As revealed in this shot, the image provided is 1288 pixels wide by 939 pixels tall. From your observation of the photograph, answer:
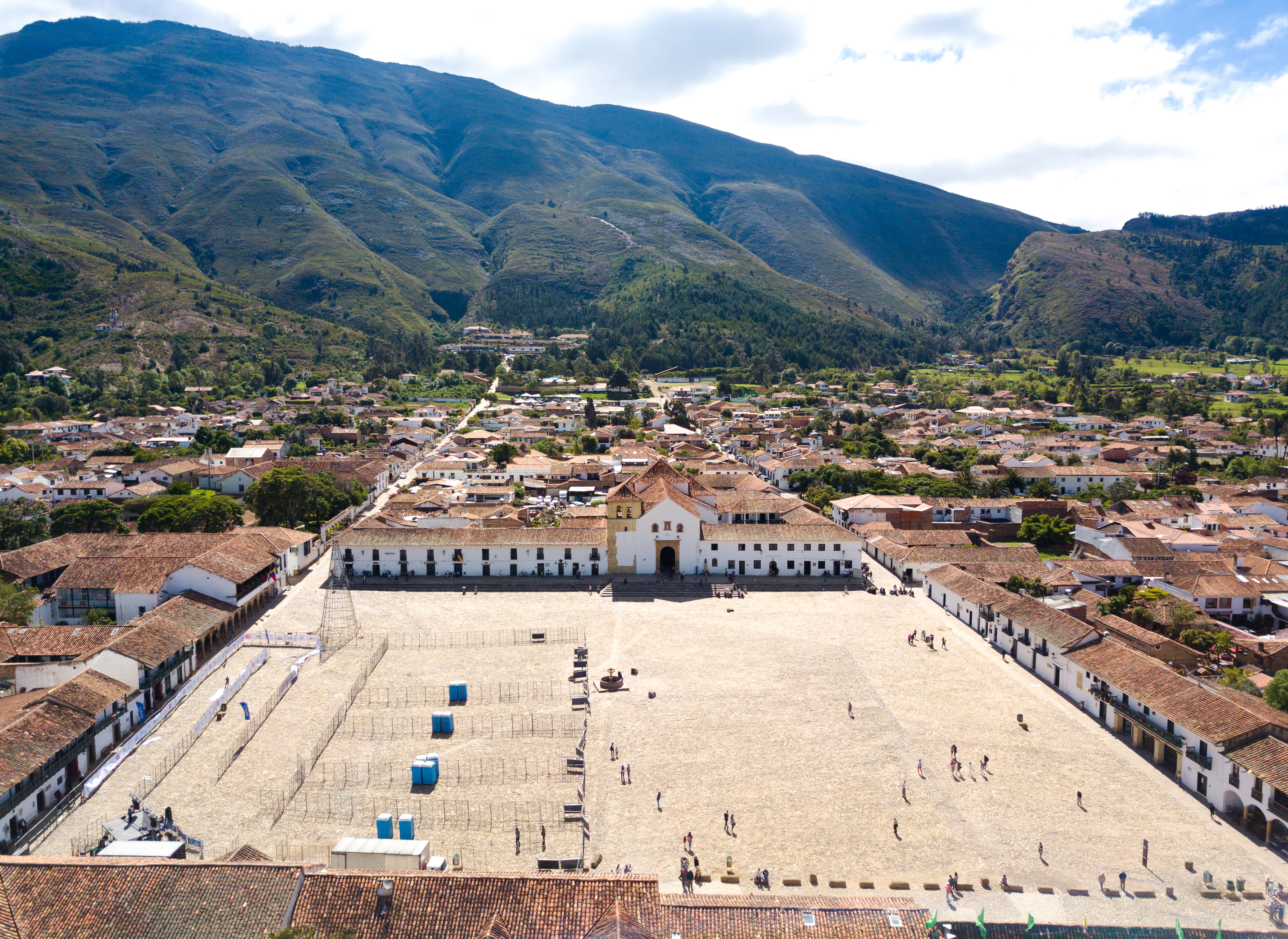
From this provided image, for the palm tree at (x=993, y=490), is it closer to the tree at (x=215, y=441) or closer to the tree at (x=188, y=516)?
the tree at (x=188, y=516)

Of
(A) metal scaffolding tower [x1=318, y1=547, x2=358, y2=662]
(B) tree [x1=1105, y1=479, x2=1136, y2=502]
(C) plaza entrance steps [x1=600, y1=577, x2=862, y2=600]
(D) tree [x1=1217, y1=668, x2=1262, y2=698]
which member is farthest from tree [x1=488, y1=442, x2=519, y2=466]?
(D) tree [x1=1217, y1=668, x2=1262, y2=698]

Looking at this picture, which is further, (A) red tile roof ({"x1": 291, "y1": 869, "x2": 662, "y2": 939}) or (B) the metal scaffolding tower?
(B) the metal scaffolding tower

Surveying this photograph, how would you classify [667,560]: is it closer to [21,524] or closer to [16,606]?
[16,606]

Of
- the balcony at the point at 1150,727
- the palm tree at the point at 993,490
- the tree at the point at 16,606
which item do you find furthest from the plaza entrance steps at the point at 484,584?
the palm tree at the point at 993,490

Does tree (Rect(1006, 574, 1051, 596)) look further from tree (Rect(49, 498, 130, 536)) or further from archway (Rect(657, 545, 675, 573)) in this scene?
tree (Rect(49, 498, 130, 536))

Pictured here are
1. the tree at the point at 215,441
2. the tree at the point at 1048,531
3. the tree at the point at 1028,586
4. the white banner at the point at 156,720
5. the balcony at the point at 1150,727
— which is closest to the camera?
the white banner at the point at 156,720

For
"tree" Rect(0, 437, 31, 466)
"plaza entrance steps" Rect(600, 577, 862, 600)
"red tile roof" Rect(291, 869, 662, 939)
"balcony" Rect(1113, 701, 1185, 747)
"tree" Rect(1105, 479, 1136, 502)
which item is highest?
"tree" Rect(0, 437, 31, 466)
